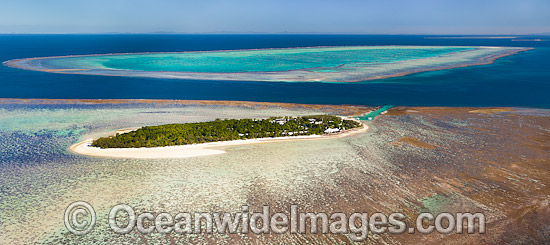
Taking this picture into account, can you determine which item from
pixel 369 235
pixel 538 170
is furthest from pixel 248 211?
pixel 538 170

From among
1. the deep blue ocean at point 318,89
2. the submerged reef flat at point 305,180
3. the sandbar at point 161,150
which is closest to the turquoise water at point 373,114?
the deep blue ocean at point 318,89

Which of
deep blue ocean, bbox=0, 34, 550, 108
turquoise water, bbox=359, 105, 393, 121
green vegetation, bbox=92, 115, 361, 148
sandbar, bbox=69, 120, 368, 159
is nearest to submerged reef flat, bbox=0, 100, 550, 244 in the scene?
sandbar, bbox=69, 120, 368, 159

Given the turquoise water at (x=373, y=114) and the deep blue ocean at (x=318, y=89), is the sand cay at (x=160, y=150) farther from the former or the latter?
the deep blue ocean at (x=318, y=89)

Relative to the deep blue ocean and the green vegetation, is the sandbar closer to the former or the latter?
the green vegetation

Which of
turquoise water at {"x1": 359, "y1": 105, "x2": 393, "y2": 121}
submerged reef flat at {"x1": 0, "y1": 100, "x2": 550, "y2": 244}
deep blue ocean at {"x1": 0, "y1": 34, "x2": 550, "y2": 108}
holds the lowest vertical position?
submerged reef flat at {"x1": 0, "y1": 100, "x2": 550, "y2": 244}

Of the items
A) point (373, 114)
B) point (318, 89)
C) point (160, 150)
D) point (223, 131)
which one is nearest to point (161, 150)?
point (160, 150)
